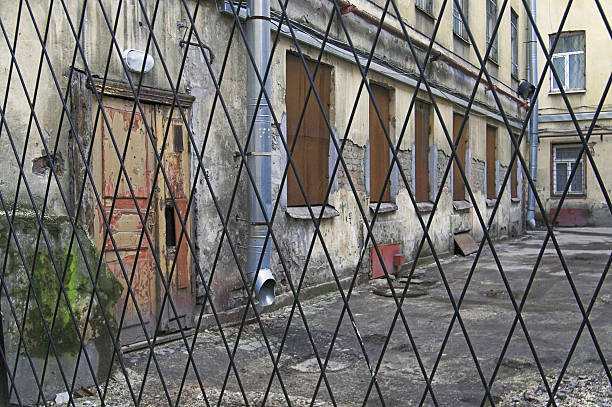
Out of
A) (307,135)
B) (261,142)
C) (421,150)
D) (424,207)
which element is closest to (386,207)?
(424,207)

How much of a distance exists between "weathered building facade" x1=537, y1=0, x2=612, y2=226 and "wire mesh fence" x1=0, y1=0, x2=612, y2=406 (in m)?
7.97

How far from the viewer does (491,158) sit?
41.9ft

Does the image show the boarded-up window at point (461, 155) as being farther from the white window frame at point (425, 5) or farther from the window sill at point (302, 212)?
the window sill at point (302, 212)

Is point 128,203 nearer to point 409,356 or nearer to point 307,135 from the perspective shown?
point 409,356

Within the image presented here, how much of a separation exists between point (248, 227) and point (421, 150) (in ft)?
15.5

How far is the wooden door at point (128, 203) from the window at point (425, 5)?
18.9 ft

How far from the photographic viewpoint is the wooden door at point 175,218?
447cm

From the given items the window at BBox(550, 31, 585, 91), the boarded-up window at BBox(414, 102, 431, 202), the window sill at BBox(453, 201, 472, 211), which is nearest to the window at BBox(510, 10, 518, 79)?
the window at BBox(550, 31, 585, 91)

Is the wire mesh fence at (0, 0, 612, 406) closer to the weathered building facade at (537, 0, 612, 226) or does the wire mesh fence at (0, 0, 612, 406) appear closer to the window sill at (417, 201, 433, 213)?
the window sill at (417, 201, 433, 213)

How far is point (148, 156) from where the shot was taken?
14.4 ft

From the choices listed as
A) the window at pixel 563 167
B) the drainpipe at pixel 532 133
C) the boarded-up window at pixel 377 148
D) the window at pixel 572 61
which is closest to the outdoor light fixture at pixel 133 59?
the boarded-up window at pixel 377 148

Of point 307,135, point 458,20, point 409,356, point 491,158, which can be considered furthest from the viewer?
point 491,158

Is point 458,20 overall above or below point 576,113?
above

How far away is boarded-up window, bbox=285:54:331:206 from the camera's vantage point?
6.01 metres
